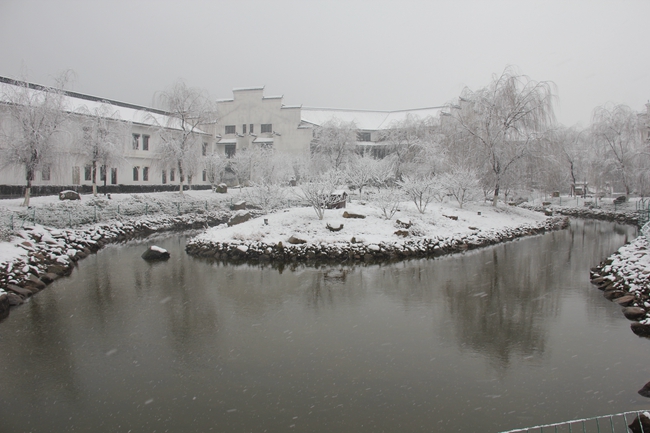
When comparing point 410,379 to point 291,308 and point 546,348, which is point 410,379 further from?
point 291,308

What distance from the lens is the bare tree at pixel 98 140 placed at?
87.1ft

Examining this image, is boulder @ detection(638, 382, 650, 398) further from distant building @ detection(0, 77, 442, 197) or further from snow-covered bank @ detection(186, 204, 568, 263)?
distant building @ detection(0, 77, 442, 197)

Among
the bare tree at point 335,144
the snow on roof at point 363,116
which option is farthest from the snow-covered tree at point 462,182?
the snow on roof at point 363,116

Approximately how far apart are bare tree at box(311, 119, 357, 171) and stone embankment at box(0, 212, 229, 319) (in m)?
19.8

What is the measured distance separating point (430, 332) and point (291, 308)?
3496mm

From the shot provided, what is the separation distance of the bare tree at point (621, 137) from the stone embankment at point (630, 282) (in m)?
19.9

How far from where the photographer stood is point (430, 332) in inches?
344

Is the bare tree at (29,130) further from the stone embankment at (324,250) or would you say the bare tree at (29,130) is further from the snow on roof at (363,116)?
the snow on roof at (363,116)

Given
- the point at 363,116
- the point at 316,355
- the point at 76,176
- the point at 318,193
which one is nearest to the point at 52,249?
the point at 318,193

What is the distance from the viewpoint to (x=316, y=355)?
764 cm

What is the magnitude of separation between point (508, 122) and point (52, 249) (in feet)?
85.9

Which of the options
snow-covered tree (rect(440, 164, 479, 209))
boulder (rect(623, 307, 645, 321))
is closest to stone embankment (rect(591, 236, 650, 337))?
boulder (rect(623, 307, 645, 321))

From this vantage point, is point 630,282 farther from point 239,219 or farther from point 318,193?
point 239,219

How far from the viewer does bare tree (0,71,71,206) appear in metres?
20.5
